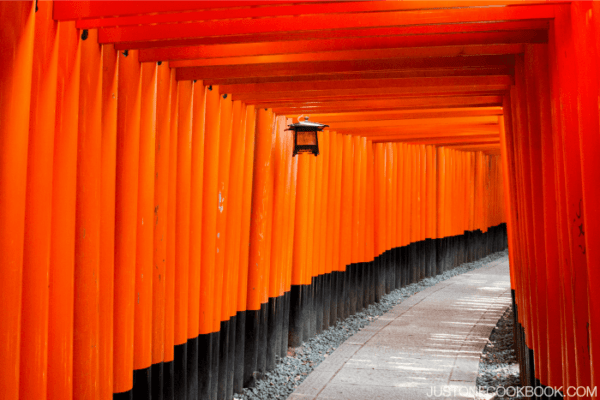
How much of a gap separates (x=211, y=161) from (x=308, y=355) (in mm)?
3787

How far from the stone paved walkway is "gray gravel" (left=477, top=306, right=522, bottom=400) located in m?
0.12

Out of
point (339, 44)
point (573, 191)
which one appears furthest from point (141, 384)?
point (573, 191)

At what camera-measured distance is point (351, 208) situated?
11.1 metres

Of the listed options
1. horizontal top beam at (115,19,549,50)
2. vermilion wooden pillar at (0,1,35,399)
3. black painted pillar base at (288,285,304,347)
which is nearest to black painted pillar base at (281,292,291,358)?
black painted pillar base at (288,285,304,347)

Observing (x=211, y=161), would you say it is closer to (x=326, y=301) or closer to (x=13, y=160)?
(x=13, y=160)

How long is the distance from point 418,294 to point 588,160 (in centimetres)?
1057

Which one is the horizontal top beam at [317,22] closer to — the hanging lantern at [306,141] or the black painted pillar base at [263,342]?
the hanging lantern at [306,141]

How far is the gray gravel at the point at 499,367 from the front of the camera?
6.63 meters

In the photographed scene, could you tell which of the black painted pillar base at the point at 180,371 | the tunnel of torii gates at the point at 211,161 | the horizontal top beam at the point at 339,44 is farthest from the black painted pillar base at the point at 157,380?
the horizontal top beam at the point at 339,44

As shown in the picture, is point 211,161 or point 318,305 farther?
point 318,305

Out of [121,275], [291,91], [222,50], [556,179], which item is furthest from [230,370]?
[556,179]

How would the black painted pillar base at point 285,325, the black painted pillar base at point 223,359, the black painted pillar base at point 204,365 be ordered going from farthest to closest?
the black painted pillar base at point 285,325 < the black painted pillar base at point 223,359 < the black painted pillar base at point 204,365

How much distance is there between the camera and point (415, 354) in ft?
26.7

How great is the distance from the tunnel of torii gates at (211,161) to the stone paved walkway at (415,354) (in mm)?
950
